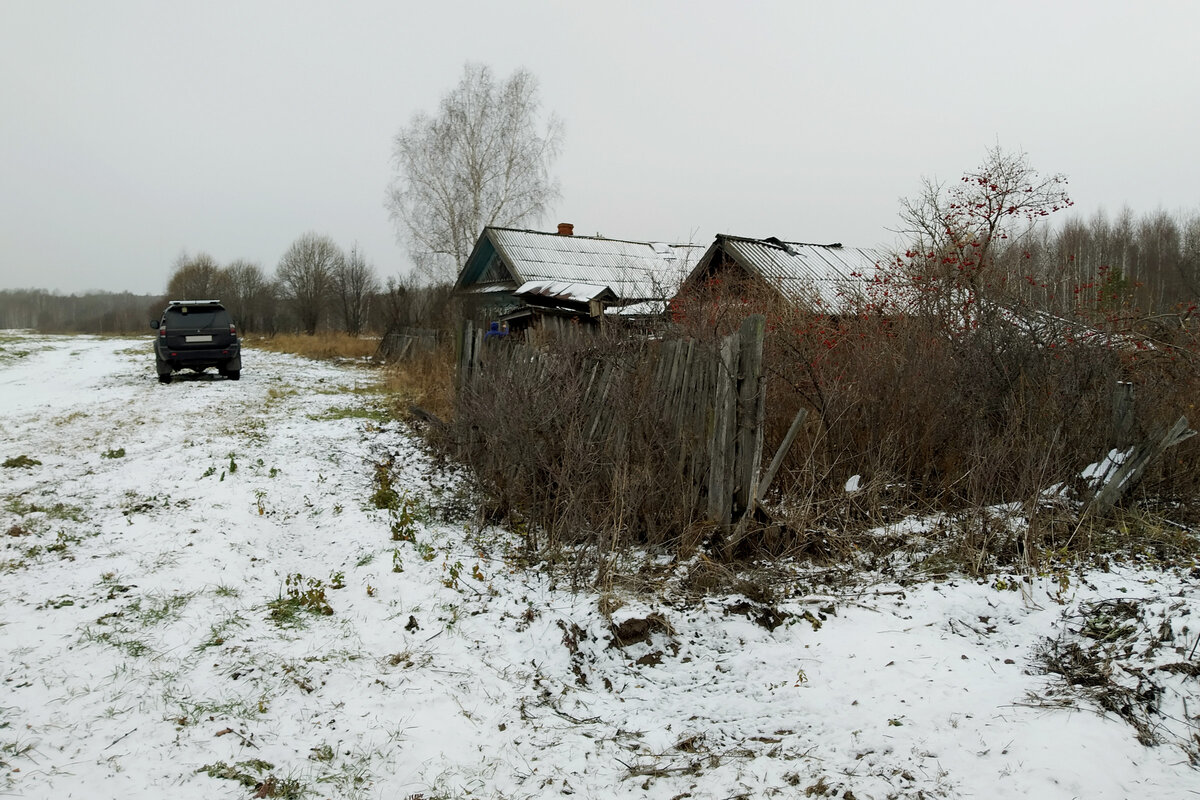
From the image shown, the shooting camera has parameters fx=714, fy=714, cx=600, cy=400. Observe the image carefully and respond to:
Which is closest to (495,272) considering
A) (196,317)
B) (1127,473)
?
(196,317)

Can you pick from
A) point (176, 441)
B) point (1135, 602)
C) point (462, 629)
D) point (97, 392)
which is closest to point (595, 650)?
point (462, 629)

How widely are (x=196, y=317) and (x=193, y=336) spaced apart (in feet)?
1.25

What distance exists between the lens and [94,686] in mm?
3314

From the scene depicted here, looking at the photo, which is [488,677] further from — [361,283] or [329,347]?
[361,283]

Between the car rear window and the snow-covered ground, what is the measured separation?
364 inches

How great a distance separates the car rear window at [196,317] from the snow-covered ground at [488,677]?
9253mm

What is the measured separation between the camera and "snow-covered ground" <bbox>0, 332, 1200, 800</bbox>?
2.74 meters

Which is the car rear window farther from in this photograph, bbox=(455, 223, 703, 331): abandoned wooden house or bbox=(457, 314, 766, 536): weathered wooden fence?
bbox=(457, 314, 766, 536): weathered wooden fence

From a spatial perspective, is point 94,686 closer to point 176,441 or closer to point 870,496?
point 870,496

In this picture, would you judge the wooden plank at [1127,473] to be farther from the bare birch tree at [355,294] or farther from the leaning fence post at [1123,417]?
the bare birch tree at [355,294]

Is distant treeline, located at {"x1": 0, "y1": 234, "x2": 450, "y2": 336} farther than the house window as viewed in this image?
Yes

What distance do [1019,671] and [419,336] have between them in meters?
18.4

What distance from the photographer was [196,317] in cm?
1413

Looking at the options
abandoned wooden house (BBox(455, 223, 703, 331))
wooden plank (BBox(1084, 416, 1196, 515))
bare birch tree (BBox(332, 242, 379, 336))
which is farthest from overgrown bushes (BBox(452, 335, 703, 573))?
bare birch tree (BBox(332, 242, 379, 336))
